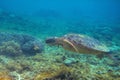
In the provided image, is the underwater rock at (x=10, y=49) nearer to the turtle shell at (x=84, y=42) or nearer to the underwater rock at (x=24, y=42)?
the underwater rock at (x=24, y=42)

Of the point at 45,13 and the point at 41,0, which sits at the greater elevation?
the point at 41,0

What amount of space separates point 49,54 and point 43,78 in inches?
169

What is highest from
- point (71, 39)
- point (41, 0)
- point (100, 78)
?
point (41, 0)

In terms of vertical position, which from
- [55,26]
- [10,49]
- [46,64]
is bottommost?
[46,64]

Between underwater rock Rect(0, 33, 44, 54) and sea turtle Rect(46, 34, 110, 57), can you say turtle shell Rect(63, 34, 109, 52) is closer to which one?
sea turtle Rect(46, 34, 110, 57)

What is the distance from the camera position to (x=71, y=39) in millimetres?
6402

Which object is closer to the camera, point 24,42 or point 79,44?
point 79,44

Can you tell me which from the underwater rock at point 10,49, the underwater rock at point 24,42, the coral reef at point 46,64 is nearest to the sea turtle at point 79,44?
the coral reef at point 46,64

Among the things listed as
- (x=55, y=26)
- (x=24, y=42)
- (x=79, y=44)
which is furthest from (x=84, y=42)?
(x=55, y=26)

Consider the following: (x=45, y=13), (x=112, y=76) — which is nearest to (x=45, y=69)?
(x=112, y=76)

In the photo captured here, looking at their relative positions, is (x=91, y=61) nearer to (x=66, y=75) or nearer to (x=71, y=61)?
(x=71, y=61)

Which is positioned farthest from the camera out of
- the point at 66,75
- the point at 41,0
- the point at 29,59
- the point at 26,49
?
the point at 41,0

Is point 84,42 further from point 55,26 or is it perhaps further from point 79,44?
point 55,26

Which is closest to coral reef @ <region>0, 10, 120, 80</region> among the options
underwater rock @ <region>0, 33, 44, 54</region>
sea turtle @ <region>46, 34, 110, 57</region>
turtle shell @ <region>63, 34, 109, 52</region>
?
underwater rock @ <region>0, 33, 44, 54</region>
